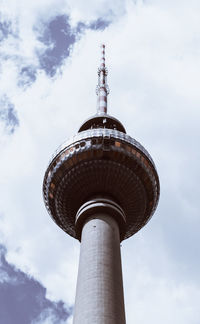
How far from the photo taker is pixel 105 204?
39094 millimetres

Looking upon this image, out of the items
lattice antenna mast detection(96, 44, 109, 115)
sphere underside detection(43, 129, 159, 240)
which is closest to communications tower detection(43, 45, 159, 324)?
sphere underside detection(43, 129, 159, 240)

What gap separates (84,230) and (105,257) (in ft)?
14.2

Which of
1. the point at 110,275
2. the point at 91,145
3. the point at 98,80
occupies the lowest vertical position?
the point at 110,275

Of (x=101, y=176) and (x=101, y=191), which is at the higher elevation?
(x=101, y=176)

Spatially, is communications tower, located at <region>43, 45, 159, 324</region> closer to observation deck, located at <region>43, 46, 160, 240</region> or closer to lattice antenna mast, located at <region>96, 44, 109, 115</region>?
observation deck, located at <region>43, 46, 160, 240</region>

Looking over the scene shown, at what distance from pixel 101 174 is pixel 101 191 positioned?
1676mm

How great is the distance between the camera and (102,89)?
5838 centimetres

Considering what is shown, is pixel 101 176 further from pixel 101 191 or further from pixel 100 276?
pixel 100 276

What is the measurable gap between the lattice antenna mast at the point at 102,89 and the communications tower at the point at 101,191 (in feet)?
35.2

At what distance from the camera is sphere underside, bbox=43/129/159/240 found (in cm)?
4112

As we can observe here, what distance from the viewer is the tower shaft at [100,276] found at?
3064cm

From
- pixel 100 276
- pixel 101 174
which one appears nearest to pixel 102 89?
pixel 101 174

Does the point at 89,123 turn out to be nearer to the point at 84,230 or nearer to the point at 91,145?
the point at 91,145

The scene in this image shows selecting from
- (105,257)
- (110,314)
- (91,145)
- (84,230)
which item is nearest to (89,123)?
(91,145)
